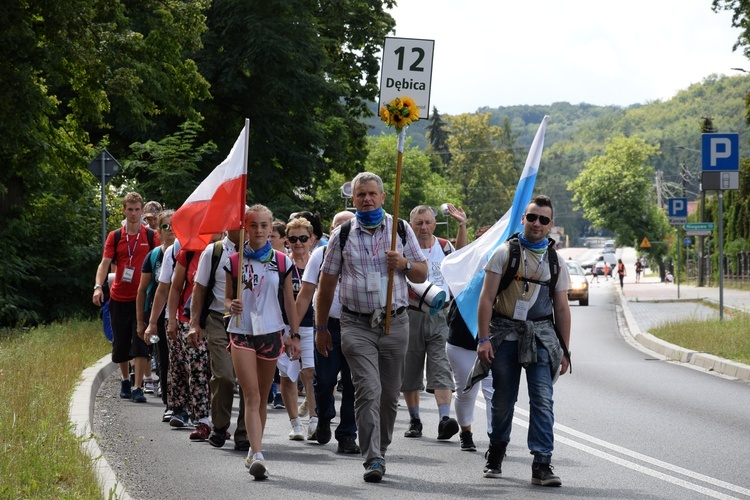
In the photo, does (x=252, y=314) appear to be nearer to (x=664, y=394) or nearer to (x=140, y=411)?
(x=140, y=411)

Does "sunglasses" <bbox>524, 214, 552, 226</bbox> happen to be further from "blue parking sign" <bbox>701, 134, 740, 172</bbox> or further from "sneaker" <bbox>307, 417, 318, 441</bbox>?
"blue parking sign" <bbox>701, 134, 740, 172</bbox>

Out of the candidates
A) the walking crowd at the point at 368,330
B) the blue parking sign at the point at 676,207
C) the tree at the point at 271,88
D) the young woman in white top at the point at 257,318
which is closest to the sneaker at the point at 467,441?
the walking crowd at the point at 368,330

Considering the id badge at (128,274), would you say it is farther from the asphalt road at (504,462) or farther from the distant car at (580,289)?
the distant car at (580,289)

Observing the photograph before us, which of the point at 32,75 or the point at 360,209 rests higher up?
the point at 32,75

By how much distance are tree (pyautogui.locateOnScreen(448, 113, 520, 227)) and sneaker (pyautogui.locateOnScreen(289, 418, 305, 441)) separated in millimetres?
121045

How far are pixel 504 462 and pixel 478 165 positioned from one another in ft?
407

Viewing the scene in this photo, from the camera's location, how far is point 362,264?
325 inches

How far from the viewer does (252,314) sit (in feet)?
28.1

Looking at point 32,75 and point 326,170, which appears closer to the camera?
point 32,75

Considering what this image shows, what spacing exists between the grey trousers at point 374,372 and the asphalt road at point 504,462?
30 cm

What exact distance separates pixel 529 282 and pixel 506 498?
1.44 meters

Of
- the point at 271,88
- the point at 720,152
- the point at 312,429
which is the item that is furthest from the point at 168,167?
the point at 312,429

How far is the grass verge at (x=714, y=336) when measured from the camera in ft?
58.2

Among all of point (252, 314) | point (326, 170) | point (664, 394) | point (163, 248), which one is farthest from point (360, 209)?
point (326, 170)
